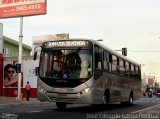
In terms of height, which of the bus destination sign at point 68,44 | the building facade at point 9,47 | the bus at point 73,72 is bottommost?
the bus at point 73,72

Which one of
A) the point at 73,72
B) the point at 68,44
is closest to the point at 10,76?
the point at 68,44

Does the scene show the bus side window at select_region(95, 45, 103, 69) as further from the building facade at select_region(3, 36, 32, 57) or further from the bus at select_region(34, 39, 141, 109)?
the building facade at select_region(3, 36, 32, 57)

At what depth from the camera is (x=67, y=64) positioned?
19.4m

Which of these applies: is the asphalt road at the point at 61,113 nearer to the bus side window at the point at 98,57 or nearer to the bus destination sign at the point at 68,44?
the bus side window at the point at 98,57

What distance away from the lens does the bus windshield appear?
19.3 meters

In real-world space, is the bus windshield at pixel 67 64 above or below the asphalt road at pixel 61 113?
above

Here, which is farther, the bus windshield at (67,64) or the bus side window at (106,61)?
the bus side window at (106,61)

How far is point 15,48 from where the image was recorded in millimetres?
66938

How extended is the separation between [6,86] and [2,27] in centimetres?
707

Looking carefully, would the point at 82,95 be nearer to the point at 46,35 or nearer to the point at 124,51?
the point at 124,51

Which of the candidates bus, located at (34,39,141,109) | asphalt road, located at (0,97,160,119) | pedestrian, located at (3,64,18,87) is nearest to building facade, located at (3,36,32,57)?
pedestrian, located at (3,64,18,87)

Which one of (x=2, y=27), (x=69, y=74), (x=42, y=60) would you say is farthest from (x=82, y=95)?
(x=2, y=27)

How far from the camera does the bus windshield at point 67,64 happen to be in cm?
1930

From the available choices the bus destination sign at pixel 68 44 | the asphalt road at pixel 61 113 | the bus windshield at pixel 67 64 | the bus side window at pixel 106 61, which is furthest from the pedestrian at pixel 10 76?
the bus windshield at pixel 67 64
